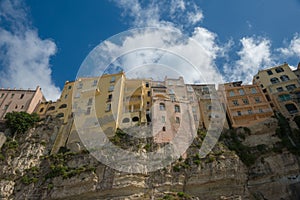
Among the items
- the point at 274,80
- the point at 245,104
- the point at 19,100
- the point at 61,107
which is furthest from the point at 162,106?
the point at 19,100

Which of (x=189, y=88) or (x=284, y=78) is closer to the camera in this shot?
(x=284, y=78)

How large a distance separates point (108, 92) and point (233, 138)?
23115 millimetres

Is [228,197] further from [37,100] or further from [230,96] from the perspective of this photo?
[37,100]

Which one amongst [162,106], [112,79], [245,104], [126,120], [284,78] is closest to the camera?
[126,120]

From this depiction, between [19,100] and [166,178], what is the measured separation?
34.7 meters

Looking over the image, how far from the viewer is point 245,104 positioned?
47.5 metres

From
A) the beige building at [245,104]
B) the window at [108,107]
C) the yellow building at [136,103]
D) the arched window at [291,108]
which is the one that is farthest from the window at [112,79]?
the arched window at [291,108]

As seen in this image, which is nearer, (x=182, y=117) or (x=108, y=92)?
(x=182, y=117)

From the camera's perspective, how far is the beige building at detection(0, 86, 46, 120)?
160 ft

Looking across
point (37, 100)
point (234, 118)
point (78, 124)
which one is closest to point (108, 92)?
point (78, 124)

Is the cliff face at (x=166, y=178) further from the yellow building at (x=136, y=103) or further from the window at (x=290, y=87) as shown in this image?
the window at (x=290, y=87)

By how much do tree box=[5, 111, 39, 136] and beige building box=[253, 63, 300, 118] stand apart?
138 feet

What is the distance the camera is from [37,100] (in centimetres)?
5269

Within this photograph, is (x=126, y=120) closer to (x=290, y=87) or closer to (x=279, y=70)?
(x=290, y=87)
